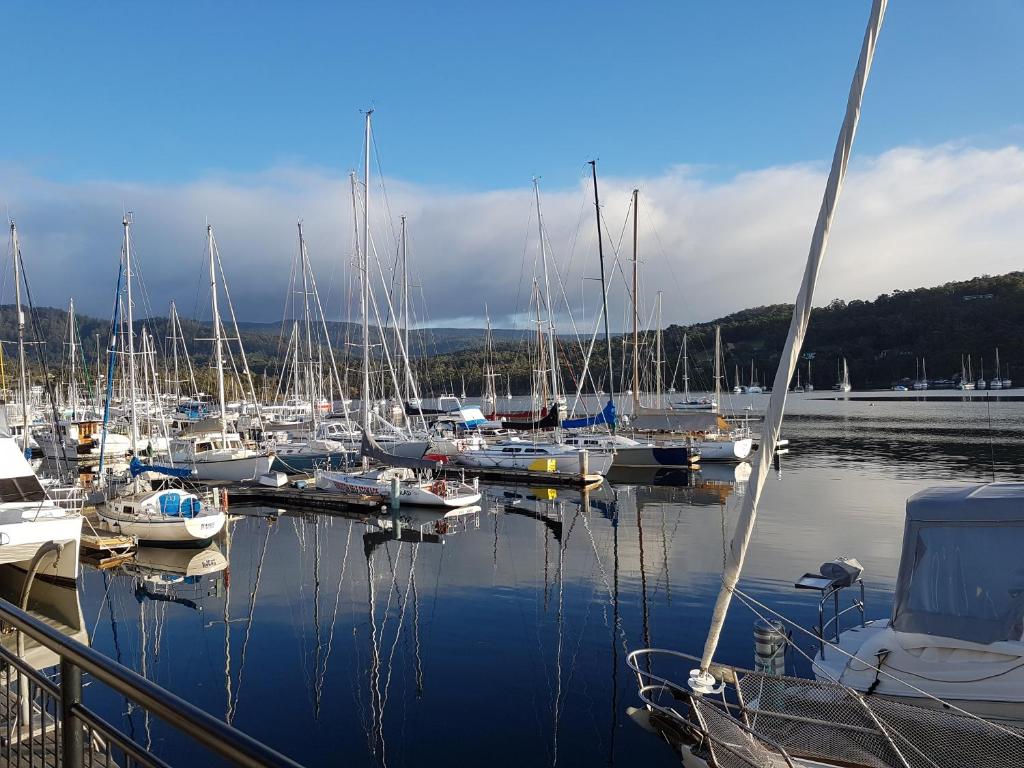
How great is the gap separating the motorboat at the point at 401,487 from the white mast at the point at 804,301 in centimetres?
2449

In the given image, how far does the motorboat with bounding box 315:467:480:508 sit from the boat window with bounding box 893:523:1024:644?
23532mm

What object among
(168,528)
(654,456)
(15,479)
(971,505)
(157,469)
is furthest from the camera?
(654,456)

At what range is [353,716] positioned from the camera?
1235 cm

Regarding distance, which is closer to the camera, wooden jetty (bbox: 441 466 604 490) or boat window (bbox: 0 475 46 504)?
boat window (bbox: 0 475 46 504)

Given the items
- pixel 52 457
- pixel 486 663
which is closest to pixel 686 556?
pixel 486 663

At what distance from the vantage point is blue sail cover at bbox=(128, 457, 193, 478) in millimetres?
31281

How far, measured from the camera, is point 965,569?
8953mm

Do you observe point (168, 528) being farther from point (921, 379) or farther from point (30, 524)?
point (921, 379)

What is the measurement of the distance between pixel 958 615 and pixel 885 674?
1.32 meters

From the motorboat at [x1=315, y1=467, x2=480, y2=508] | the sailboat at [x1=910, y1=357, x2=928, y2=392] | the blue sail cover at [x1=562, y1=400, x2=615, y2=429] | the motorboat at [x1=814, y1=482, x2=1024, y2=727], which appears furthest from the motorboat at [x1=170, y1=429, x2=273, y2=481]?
the sailboat at [x1=910, y1=357, x2=928, y2=392]

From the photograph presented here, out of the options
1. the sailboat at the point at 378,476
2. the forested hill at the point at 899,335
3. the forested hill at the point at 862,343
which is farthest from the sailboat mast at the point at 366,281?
the forested hill at the point at 899,335

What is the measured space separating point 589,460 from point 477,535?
15191mm

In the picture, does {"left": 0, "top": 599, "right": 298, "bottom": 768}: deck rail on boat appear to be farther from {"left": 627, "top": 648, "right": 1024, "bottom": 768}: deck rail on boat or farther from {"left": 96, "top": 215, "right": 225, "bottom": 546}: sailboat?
{"left": 96, "top": 215, "right": 225, "bottom": 546}: sailboat

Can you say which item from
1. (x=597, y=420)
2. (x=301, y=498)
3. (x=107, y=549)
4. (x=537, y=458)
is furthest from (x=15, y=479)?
(x=597, y=420)
